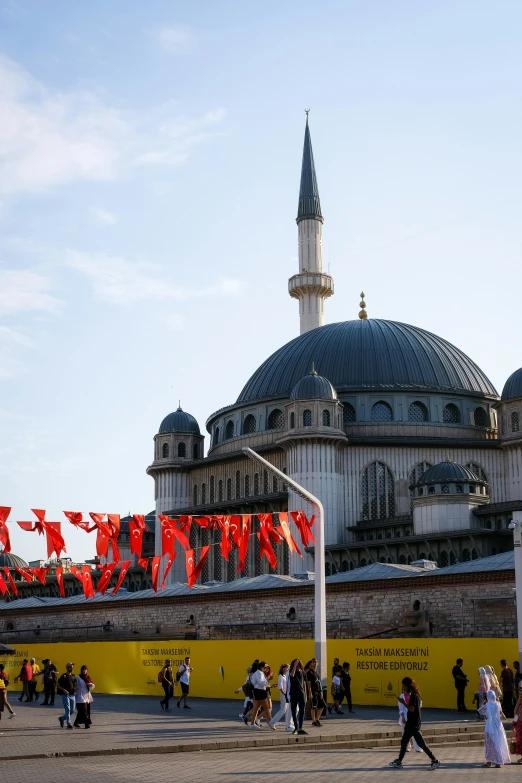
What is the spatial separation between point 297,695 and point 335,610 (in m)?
19.5

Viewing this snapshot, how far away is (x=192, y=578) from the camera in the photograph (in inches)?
1505

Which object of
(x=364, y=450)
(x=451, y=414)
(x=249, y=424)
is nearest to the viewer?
(x=364, y=450)

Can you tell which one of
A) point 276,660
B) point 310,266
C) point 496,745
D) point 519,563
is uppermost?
point 310,266

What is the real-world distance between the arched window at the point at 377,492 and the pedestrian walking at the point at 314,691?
35.8 metres

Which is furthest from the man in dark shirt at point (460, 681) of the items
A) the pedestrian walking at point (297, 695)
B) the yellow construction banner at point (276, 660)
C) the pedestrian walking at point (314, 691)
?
the pedestrian walking at point (297, 695)

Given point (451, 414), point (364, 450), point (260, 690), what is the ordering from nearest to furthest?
point (260, 690)
point (364, 450)
point (451, 414)

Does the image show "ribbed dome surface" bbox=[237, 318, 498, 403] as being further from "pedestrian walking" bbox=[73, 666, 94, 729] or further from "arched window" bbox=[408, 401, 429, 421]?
"pedestrian walking" bbox=[73, 666, 94, 729]

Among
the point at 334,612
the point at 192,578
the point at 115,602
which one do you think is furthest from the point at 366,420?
the point at 192,578

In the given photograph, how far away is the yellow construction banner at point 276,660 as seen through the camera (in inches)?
→ 1190

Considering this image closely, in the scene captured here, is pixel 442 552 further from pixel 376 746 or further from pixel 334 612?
pixel 376 746

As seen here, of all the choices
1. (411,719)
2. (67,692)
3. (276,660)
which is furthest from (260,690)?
(276,660)

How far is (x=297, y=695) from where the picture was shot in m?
23.4

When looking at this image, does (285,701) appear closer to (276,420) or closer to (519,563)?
(519,563)

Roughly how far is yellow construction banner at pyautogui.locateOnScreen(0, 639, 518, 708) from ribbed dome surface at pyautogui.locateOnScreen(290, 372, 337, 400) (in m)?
22.5
